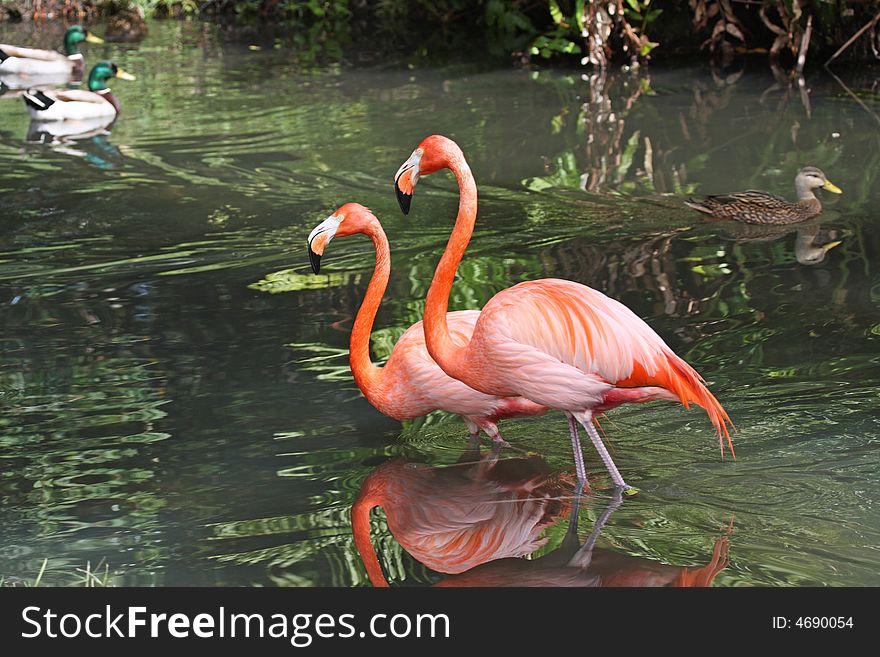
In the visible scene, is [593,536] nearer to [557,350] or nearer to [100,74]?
[557,350]

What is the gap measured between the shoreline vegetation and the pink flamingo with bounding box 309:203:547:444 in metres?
8.48

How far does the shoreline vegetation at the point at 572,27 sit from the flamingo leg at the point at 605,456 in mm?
8979

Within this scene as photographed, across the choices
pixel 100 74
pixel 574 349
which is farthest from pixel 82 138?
pixel 574 349

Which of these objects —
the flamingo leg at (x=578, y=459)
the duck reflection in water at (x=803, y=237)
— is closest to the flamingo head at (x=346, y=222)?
the flamingo leg at (x=578, y=459)

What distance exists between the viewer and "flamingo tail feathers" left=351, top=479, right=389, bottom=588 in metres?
3.59

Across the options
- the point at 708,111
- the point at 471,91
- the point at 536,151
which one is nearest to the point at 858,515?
the point at 536,151

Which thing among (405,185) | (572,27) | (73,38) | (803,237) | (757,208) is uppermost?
(405,185)

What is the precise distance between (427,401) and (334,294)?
207 cm

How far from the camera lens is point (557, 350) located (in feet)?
12.9

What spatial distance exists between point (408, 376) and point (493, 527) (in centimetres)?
71

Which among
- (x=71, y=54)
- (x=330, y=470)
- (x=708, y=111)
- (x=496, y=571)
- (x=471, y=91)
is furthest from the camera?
(x=71, y=54)

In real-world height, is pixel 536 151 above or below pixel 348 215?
below

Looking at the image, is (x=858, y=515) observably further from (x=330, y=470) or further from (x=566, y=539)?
(x=330, y=470)

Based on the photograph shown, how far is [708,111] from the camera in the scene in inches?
428
